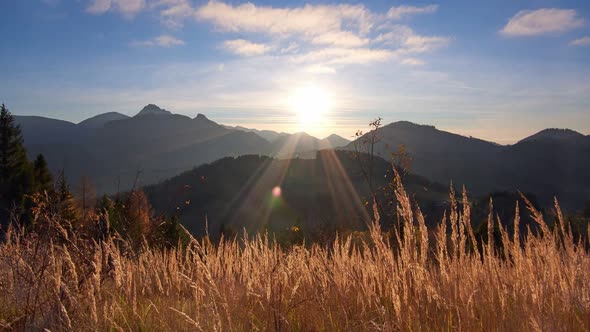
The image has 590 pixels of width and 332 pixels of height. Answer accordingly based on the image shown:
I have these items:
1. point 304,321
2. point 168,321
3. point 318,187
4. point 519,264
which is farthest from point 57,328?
point 318,187

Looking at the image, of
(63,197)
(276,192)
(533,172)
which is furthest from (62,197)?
(533,172)

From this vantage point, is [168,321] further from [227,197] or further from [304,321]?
[227,197]

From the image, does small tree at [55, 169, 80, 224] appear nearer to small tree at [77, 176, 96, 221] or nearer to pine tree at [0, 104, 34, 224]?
small tree at [77, 176, 96, 221]

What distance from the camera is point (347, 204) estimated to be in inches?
4653

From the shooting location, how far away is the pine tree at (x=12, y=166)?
30469 mm

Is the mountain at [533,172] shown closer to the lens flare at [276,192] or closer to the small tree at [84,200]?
the lens flare at [276,192]

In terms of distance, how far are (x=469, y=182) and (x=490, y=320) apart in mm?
178733

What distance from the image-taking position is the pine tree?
3047 cm

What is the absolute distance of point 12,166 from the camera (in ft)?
105

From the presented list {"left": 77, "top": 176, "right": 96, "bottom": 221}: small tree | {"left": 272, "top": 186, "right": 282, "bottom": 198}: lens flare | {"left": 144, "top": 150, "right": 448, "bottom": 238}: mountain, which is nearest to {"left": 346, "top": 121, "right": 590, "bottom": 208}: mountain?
{"left": 144, "top": 150, "right": 448, "bottom": 238}: mountain

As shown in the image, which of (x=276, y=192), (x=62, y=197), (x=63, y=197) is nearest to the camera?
(x=62, y=197)

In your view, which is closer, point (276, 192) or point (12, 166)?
point (12, 166)

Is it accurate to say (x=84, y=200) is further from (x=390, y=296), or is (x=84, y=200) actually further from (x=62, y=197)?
(x=390, y=296)

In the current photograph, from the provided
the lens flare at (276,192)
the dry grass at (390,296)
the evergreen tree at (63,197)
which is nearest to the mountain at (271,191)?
the lens flare at (276,192)
